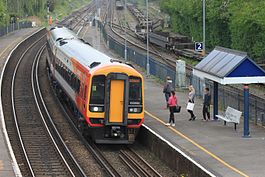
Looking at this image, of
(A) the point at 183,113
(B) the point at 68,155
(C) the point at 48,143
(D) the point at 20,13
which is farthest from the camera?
(D) the point at 20,13

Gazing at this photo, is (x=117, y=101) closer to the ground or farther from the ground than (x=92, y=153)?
farther from the ground

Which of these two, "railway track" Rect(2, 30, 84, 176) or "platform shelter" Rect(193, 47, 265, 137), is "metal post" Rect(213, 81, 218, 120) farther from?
"railway track" Rect(2, 30, 84, 176)

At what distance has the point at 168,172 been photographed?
69.3 ft

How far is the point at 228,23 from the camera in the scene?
6066cm

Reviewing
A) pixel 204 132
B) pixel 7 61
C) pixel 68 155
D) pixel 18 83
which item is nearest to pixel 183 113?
pixel 204 132

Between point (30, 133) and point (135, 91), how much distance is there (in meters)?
6.10

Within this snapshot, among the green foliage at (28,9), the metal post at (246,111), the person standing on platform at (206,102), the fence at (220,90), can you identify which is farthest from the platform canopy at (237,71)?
the green foliage at (28,9)

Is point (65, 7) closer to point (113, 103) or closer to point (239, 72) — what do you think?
point (113, 103)

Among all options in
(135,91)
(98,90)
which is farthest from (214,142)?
(98,90)

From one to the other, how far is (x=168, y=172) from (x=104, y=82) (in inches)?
176

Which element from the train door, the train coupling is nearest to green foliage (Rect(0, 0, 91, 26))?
the train door

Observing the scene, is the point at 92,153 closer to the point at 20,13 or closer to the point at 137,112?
the point at 137,112

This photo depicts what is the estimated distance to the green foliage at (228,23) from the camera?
50812mm

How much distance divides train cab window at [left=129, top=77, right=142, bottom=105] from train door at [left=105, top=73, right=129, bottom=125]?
10.2 inches
